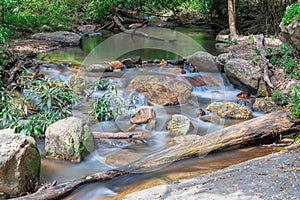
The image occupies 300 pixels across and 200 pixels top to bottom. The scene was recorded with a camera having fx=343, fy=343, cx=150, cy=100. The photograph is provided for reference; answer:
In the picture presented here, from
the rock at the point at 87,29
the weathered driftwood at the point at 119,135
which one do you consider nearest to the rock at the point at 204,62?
the weathered driftwood at the point at 119,135

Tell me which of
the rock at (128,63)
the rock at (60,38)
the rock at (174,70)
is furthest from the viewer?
the rock at (60,38)

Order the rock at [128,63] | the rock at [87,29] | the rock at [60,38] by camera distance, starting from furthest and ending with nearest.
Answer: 1. the rock at [87,29]
2. the rock at [60,38]
3. the rock at [128,63]

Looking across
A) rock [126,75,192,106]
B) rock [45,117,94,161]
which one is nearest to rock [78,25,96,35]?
rock [126,75,192,106]

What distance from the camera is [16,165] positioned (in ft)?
12.8

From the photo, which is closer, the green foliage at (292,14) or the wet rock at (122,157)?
the wet rock at (122,157)

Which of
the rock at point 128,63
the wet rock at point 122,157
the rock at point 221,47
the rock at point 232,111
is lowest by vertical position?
the wet rock at point 122,157

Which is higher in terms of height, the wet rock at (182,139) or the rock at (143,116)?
the rock at (143,116)

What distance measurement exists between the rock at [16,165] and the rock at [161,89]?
11.6 ft

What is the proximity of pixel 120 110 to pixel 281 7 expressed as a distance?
877 cm

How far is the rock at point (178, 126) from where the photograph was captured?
5973mm

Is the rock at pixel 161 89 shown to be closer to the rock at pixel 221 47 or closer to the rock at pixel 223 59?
the rock at pixel 223 59

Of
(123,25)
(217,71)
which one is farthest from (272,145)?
(123,25)

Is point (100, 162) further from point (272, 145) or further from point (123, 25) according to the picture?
point (123, 25)

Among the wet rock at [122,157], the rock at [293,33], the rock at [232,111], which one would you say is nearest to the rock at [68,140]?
the wet rock at [122,157]
